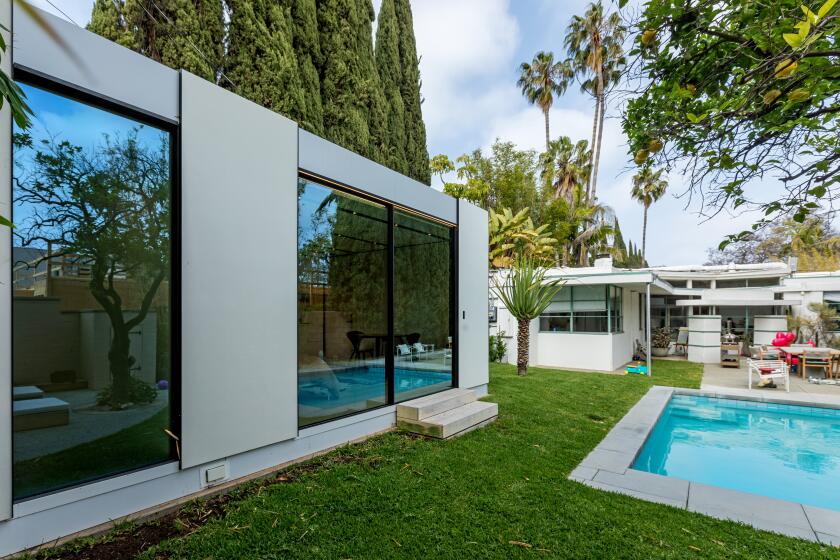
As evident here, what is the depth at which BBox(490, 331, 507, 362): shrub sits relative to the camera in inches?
540

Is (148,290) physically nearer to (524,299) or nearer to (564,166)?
(524,299)

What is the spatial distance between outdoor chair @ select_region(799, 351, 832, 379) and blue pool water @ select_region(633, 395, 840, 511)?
411 centimetres

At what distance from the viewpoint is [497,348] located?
13.8 metres

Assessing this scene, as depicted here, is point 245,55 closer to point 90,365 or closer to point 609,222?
point 90,365

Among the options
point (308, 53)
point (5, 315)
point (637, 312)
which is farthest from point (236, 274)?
point (637, 312)

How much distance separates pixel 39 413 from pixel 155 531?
3.75 ft

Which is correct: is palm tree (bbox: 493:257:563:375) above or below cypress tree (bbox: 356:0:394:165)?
below

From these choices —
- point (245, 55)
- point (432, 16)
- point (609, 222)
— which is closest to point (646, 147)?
point (245, 55)

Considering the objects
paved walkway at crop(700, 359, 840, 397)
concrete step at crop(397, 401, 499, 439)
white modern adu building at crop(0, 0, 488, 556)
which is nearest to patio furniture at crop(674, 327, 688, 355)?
paved walkway at crop(700, 359, 840, 397)

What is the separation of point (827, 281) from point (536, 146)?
15842 mm

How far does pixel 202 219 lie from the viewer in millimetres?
3639

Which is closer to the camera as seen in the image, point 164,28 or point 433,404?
point 433,404

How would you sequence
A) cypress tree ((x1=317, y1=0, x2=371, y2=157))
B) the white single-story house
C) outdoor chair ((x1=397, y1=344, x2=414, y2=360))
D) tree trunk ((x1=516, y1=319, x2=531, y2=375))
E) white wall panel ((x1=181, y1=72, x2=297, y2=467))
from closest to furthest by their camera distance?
white wall panel ((x1=181, y1=72, x2=297, y2=467))
outdoor chair ((x1=397, y1=344, x2=414, y2=360))
cypress tree ((x1=317, y1=0, x2=371, y2=157))
tree trunk ((x1=516, y1=319, x2=531, y2=375))
the white single-story house

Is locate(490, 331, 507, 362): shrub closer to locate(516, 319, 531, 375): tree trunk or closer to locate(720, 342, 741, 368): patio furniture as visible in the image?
locate(516, 319, 531, 375): tree trunk
